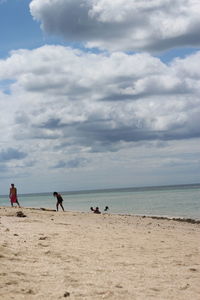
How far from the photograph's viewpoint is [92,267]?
30.1ft

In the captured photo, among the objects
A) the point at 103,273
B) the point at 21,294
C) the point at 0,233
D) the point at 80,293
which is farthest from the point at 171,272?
the point at 0,233

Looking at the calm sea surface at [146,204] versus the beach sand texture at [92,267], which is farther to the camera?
the calm sea surface at [146,204]

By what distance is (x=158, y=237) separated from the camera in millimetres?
15000

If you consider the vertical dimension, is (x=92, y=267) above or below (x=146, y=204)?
above

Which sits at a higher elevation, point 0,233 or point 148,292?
point 0,233

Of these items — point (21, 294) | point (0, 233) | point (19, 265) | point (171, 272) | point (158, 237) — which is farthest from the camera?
point (158, 237)

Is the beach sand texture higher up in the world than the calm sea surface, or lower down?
higher up

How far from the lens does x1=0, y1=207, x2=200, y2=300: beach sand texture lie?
7.44 metres

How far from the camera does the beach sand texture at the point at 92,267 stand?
24.4 feet

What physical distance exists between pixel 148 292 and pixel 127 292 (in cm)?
42

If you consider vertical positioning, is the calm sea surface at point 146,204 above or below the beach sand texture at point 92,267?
below

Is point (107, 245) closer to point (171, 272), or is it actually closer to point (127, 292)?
point (171, 272)

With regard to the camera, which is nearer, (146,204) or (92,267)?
(92,267)

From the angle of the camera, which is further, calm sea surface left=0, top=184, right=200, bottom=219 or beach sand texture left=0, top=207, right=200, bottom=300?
calm sea surface left=0, top=184, right=200, bottom=219
